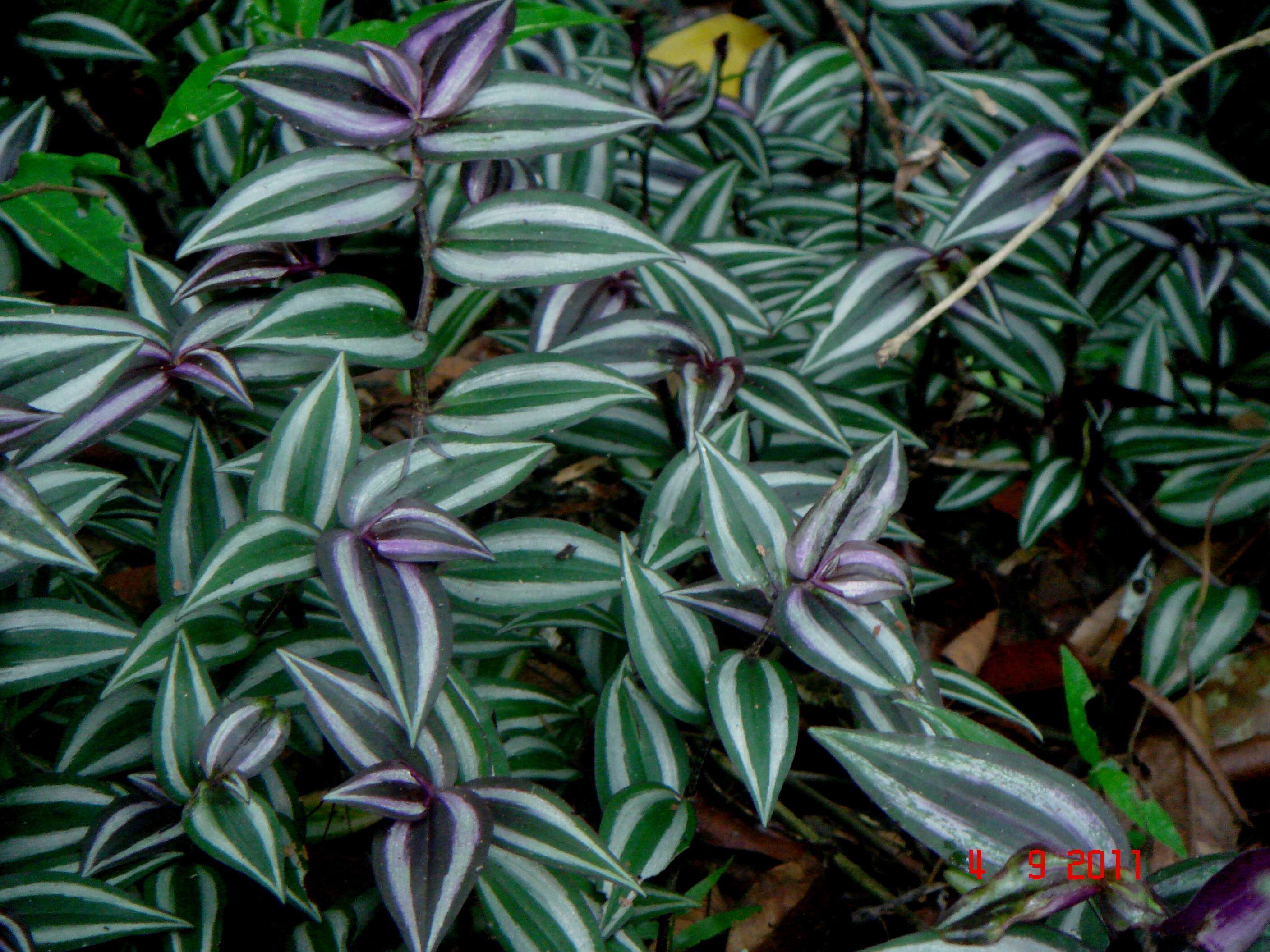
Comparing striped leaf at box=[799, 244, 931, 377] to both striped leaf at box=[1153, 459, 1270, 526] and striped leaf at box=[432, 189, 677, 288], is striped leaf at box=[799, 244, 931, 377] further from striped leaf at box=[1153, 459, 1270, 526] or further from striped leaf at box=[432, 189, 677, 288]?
striped leaf at box=[1153, 459, 1270, 526]

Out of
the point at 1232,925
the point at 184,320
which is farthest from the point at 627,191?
the point at 1232,925

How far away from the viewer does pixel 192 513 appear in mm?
1010

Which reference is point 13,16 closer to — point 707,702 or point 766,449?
point 766,449

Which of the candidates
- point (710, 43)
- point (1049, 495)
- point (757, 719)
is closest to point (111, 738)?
point (757, 719)

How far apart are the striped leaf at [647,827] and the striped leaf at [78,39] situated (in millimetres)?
1380

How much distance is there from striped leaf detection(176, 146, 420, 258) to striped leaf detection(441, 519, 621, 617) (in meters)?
0.33

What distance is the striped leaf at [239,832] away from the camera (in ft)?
2.56

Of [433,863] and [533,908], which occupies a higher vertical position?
[433,863]

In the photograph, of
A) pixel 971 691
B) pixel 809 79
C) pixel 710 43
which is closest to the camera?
pixel 971 691

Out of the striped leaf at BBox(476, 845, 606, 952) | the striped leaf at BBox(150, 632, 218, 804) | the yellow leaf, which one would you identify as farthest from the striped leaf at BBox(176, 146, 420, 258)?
the yellow leaf

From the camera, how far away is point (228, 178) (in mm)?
1578

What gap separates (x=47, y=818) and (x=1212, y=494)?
1.56 m

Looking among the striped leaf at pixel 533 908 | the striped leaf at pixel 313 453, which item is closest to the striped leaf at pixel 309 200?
the striped leaf at pixel 313 453
